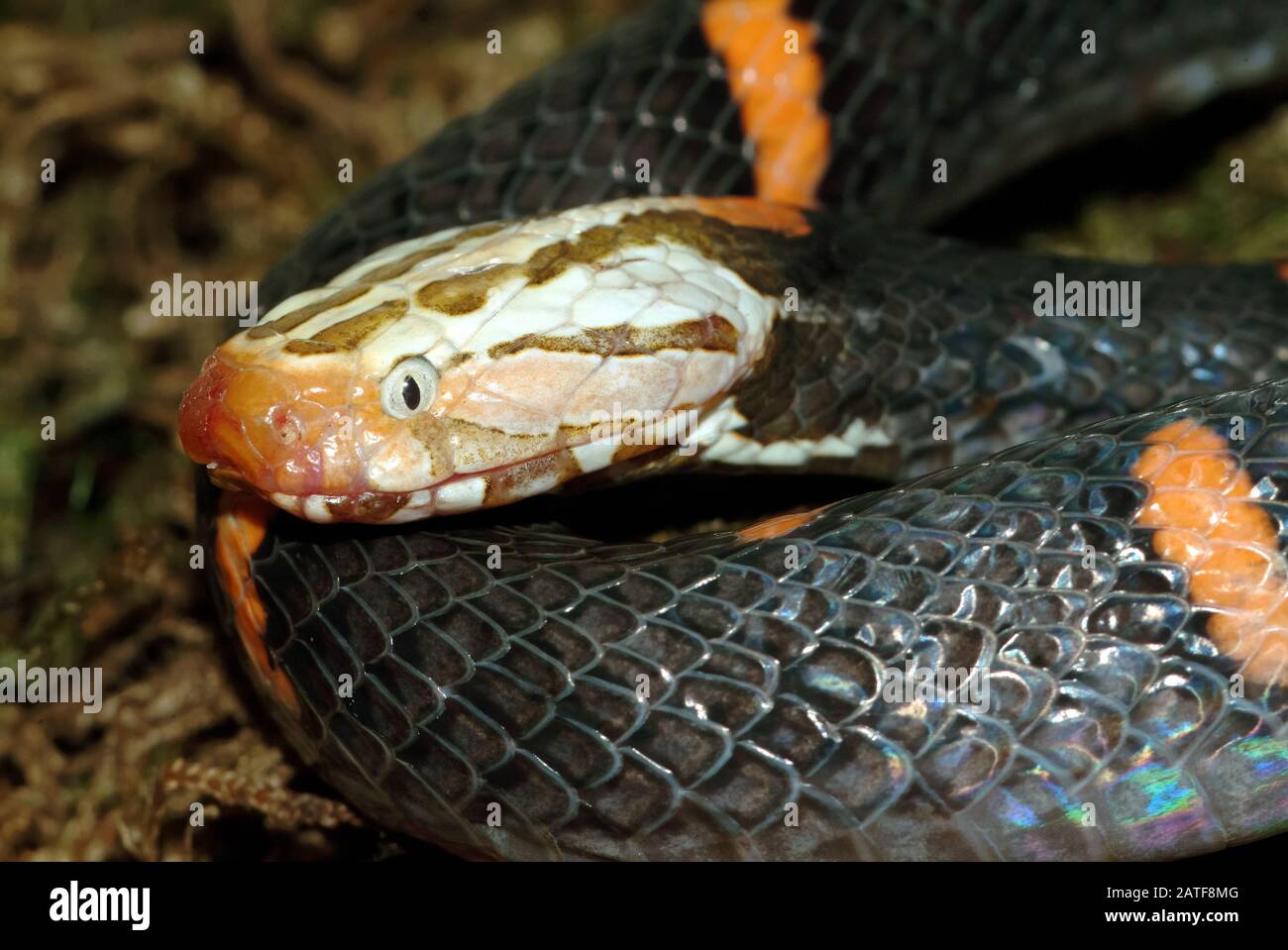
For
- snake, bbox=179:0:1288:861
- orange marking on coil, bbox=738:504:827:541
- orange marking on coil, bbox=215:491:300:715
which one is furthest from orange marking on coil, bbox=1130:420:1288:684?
orange marking on coil, bbox=215:491:300:715

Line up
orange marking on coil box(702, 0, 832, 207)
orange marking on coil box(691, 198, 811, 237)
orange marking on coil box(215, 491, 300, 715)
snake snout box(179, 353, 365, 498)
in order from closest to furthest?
snake snout box(179, 353, 365, 498), orange marking on coil box(215, 491, 300, 715), orange marking on coil box(691, 198, 811, 237), orange marking on coil box(702, 0, 832, 207)

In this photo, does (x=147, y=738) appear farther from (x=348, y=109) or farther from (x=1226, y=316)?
(x=1226, y=316)

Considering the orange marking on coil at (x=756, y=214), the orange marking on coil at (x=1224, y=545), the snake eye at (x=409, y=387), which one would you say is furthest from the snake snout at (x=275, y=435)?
the orange marking on coil at (x=1224, y=545)

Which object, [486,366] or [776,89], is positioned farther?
[776,89]

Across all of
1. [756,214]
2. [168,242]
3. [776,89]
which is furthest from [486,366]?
[168,242]

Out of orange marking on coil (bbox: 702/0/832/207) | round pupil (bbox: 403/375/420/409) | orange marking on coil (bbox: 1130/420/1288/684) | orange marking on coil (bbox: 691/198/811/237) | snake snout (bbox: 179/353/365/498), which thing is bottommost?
orange marking on coil (bbox: 1130/420/1288/684)

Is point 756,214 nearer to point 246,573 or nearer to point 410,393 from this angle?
point 410,393

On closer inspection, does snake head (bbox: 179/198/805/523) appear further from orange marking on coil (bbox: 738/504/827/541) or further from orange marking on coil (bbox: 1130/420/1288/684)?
orange marking on coil (bbox: 1130/420/1288/684)
